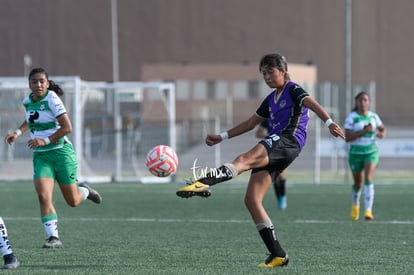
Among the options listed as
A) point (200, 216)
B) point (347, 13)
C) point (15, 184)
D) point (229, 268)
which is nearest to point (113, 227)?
point (200, 216)

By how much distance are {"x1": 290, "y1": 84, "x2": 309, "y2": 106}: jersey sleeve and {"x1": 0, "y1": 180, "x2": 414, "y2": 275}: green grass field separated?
5.20ft

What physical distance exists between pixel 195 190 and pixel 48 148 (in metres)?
2.99

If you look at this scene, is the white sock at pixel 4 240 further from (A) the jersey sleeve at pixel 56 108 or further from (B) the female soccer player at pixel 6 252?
(A) the jersey sleeve at pixel 56 108

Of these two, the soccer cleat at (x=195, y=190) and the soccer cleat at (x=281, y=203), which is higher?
the soccer cleat at (x=195, y=190)

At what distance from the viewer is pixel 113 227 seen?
13.2m

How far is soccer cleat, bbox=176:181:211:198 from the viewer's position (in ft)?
26.1

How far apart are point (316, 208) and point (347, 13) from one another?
938 cm

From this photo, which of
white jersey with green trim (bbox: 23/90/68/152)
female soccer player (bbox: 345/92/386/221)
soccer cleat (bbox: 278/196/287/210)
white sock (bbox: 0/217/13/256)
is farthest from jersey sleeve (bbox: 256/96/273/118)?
soccer cleat (bbox: 278/196/287/210)

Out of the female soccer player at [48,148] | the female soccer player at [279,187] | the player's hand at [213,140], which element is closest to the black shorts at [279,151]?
the player's hand at [213,140]

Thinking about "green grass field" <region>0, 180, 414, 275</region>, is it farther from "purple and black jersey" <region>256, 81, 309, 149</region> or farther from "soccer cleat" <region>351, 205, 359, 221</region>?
"purple and black jersey" <region>256, 81, 309, 149</region>

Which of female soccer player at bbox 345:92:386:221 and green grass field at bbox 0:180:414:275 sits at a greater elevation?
female soccer player at bbox 345:92:386:221

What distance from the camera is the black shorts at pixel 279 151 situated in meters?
8.67

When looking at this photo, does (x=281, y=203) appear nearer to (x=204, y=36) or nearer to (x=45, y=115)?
(x=45, y=115)

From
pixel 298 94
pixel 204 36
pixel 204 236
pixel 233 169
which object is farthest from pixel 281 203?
pixel 204 36
